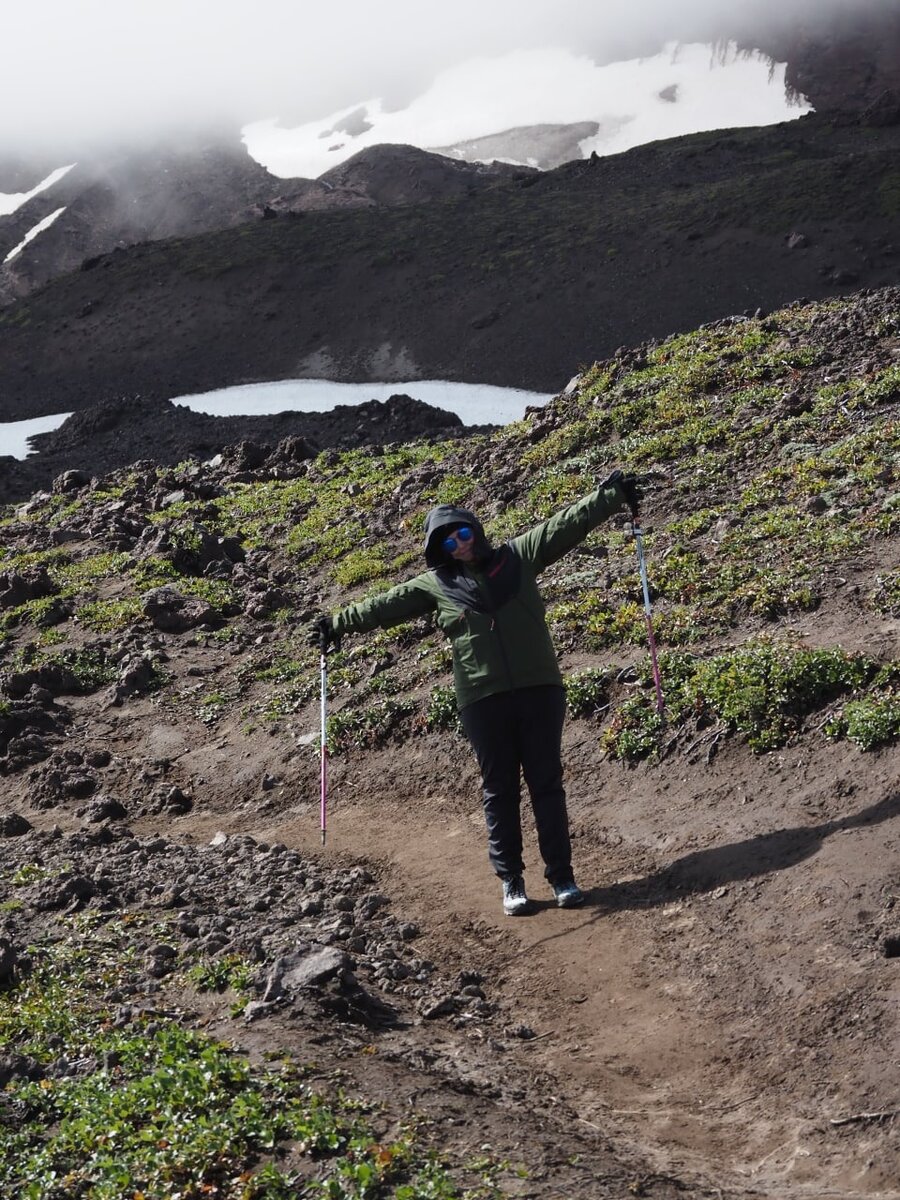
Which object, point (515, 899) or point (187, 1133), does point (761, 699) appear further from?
point (187, 1133)

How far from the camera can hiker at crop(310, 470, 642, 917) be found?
845 cm

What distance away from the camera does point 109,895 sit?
9383 millimetres

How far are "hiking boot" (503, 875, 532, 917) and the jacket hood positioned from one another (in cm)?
215

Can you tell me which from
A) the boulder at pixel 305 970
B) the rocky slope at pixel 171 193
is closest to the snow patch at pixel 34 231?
the rocky slope at pixel 171 193

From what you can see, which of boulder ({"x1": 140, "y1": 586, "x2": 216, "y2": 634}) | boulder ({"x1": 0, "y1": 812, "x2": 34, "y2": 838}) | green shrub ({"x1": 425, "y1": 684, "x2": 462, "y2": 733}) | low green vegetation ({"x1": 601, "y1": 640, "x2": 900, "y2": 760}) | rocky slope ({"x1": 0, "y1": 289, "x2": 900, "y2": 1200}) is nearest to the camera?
rocky slope ({"x1": 0, "y1": 289, "x2": 900, "y2": 1200})

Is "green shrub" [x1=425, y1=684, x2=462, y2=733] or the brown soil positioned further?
"green shrub" [x1=425, y1=684, x2=462, y2=733]

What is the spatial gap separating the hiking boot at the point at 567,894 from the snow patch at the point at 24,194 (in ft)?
430

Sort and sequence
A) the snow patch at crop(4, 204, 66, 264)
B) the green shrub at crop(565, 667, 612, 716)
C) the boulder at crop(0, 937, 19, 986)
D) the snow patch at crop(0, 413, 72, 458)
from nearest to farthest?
the boulder at crop(0, 937, 19, 986)
the green shrub at crop(565, 667, 612, 716)
the snow patch at crop(0, 413, 72, 458)
the snow patch at crop(4, 204, 66, 264)

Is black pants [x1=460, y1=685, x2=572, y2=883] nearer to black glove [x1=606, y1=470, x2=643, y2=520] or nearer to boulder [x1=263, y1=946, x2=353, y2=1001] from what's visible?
black glove [x1=606, y1=470, x2=643, y2=520]

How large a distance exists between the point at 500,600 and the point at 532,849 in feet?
7.49

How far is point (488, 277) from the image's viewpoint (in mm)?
60656

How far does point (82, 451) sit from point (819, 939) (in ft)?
115

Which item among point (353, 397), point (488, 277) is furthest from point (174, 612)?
point (488, 277)

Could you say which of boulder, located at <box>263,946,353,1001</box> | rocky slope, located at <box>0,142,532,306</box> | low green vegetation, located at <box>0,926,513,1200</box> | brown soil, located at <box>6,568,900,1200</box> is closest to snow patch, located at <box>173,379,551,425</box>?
brown soil, located at <box>6,568,900,1200</box>
